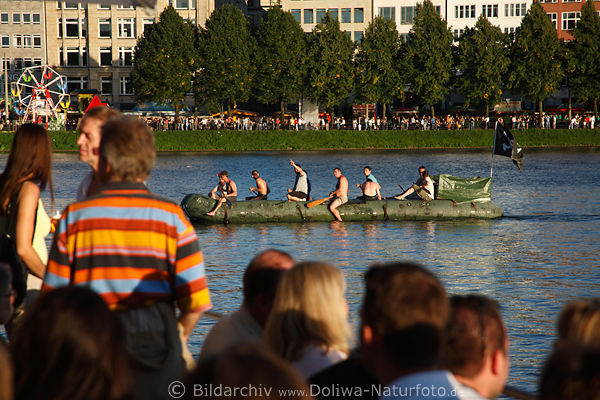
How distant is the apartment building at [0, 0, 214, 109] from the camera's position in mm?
101125

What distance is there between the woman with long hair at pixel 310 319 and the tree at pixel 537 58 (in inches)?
3133

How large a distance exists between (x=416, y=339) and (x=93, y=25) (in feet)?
341

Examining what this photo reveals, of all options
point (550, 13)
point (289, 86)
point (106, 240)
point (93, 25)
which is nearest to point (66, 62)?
point (93, 25)

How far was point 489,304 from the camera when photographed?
378cm

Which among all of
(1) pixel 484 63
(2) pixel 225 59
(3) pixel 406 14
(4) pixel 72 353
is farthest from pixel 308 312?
(3) pixel 406 14

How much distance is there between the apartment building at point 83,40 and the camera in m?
101

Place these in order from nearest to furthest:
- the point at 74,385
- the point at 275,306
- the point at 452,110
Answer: the point at 74,385 < the point at 275,306 < the point at 452,110

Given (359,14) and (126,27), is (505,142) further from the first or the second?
(126,27)

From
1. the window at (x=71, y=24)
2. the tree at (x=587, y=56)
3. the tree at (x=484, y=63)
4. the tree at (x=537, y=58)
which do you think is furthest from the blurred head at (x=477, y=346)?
the window at (x=71, y=24)

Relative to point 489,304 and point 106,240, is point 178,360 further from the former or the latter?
point 489,304

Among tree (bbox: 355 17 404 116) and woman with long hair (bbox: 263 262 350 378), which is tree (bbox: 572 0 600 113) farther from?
woman with long hair (bbox: 263 262 350 378)

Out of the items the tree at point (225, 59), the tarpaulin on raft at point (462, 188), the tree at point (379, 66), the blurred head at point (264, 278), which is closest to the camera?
the blurred head at point (264, 278)

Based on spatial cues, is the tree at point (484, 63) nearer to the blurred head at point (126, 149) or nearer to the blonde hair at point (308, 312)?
the blurred head at point (126, 149)

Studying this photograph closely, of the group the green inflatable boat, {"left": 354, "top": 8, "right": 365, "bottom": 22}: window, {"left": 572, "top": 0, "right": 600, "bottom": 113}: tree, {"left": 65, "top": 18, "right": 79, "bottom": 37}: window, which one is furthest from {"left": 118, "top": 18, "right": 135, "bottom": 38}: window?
the green inflatable boat
